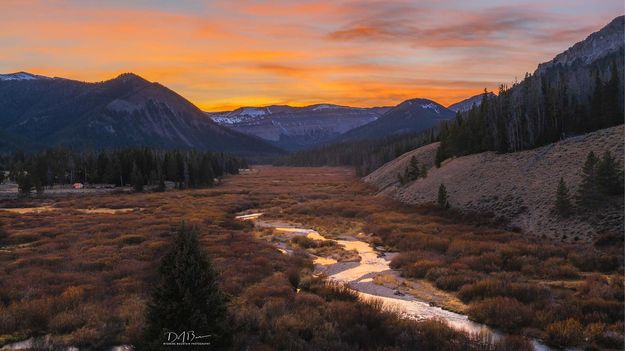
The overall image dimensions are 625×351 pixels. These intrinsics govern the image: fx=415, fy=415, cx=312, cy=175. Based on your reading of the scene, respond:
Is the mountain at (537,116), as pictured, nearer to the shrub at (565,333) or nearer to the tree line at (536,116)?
the tree line at (536,116)

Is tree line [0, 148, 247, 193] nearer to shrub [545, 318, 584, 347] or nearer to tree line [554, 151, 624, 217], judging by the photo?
tree line [554, 151, 624, 217]

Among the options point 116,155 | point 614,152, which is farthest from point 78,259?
point 116,155

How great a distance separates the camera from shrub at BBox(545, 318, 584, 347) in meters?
14.3

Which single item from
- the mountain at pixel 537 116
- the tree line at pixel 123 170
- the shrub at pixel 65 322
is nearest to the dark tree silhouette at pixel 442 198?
the mountain at pixel 537 116

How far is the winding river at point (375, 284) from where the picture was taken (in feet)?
55.5

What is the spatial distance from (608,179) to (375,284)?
24.9m

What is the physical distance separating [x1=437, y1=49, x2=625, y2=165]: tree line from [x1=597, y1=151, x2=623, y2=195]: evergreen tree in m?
31.7

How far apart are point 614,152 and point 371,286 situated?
118 feet

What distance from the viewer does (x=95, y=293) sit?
63.6ft

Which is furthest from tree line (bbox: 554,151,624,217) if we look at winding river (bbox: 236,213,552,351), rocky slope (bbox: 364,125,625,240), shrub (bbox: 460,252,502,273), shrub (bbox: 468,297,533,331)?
shrub (bbox: 468,297,533,331)

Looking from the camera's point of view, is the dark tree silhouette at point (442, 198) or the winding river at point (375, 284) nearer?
the winding river at point (375, 284)

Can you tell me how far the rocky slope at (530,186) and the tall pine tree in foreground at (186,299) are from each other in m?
30.9

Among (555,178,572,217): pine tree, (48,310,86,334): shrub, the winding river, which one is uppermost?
(555,178,572,217): pine tree

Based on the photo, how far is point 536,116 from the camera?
75750 mm
